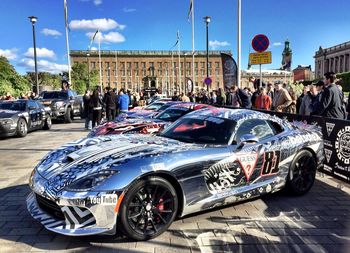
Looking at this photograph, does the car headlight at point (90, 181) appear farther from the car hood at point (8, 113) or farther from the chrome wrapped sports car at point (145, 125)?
the car hood at point (8, 113)

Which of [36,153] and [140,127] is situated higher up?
[140,127]

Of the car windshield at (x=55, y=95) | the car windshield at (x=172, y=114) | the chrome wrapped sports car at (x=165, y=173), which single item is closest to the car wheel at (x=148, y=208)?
the chrome wrapped sports car at (x=165, y=173)

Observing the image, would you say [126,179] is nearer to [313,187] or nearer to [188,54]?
[313,187]

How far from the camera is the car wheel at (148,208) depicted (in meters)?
3.77

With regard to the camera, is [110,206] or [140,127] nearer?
[110,206]

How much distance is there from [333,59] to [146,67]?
6674 cm

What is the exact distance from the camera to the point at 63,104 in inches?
753

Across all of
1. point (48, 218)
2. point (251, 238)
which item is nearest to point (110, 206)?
point (48, 218)

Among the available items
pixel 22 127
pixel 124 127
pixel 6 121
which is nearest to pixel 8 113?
pixel 6 121

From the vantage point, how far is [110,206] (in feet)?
11.9

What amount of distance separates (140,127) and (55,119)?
1261 centimetres

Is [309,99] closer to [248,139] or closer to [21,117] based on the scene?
[248,139]

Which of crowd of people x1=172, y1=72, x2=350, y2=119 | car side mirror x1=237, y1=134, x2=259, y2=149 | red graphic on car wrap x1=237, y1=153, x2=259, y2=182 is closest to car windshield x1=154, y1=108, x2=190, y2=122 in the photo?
crowd of people x1=172, y1=72, x2=350, y2=119

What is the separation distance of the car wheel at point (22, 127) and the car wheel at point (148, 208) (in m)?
10.3
